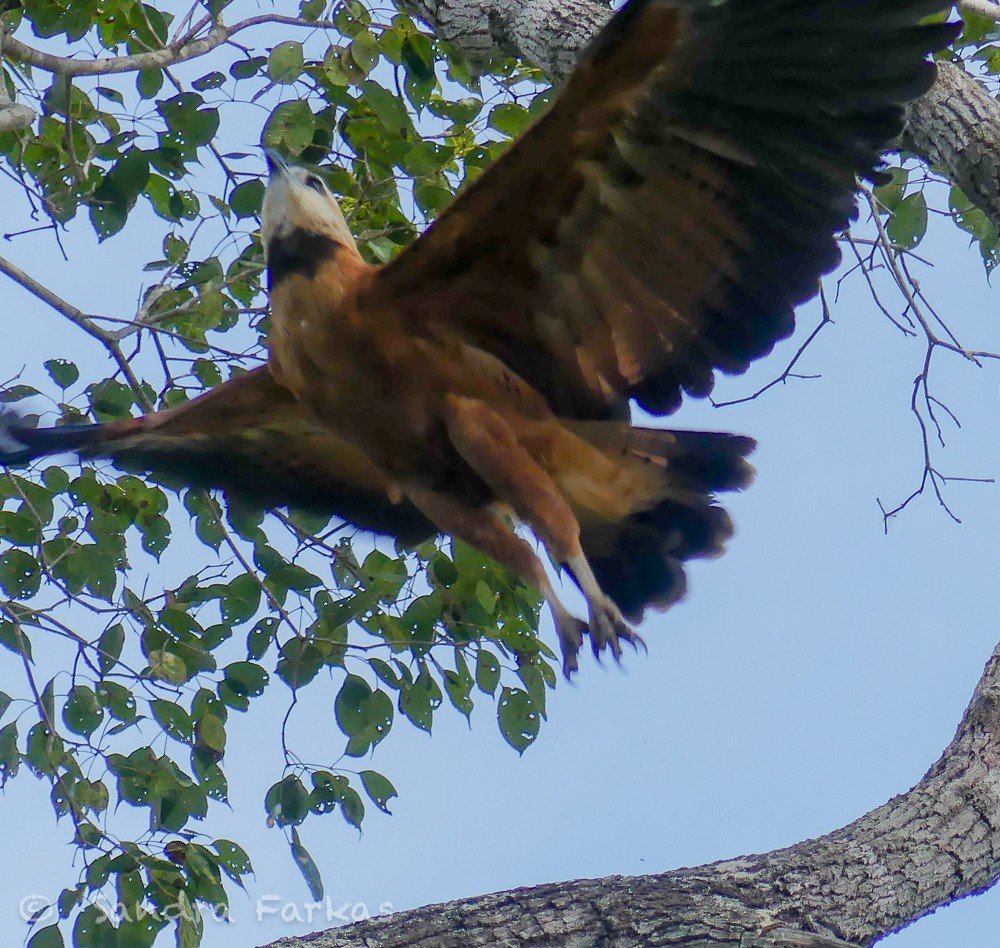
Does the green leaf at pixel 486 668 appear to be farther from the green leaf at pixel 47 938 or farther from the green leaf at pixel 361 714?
the green leaf at pixel 47 938

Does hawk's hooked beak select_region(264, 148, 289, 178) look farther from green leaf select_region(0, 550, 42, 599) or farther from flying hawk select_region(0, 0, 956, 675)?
green leaf select_region(0, 550, 42, 599)

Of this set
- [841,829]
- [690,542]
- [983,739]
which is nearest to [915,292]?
[690,542]

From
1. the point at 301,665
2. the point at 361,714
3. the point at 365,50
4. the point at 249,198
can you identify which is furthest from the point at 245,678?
the point at 365,50

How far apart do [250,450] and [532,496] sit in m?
1.07

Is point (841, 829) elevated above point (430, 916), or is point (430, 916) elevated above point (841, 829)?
point (430, 916)

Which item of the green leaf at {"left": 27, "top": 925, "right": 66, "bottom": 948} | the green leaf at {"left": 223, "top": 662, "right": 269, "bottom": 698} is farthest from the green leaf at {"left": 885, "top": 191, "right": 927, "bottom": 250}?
the green leaf at {"left": 27, "top": 925, "right": 66, "bottom": 948}

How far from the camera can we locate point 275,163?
10.6 ft

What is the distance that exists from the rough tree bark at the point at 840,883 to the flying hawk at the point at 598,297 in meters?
0.21

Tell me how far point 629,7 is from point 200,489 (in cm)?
193

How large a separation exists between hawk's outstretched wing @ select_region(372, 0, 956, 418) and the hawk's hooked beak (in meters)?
0.59

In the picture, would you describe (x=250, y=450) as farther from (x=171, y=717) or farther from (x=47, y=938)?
(x=47, y=938)

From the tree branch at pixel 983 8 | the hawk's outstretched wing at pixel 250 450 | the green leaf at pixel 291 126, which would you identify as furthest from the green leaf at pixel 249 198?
the tree branch at pixel 983 8

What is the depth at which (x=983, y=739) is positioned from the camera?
2516 mm

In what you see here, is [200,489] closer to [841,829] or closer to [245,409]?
[245,409]
